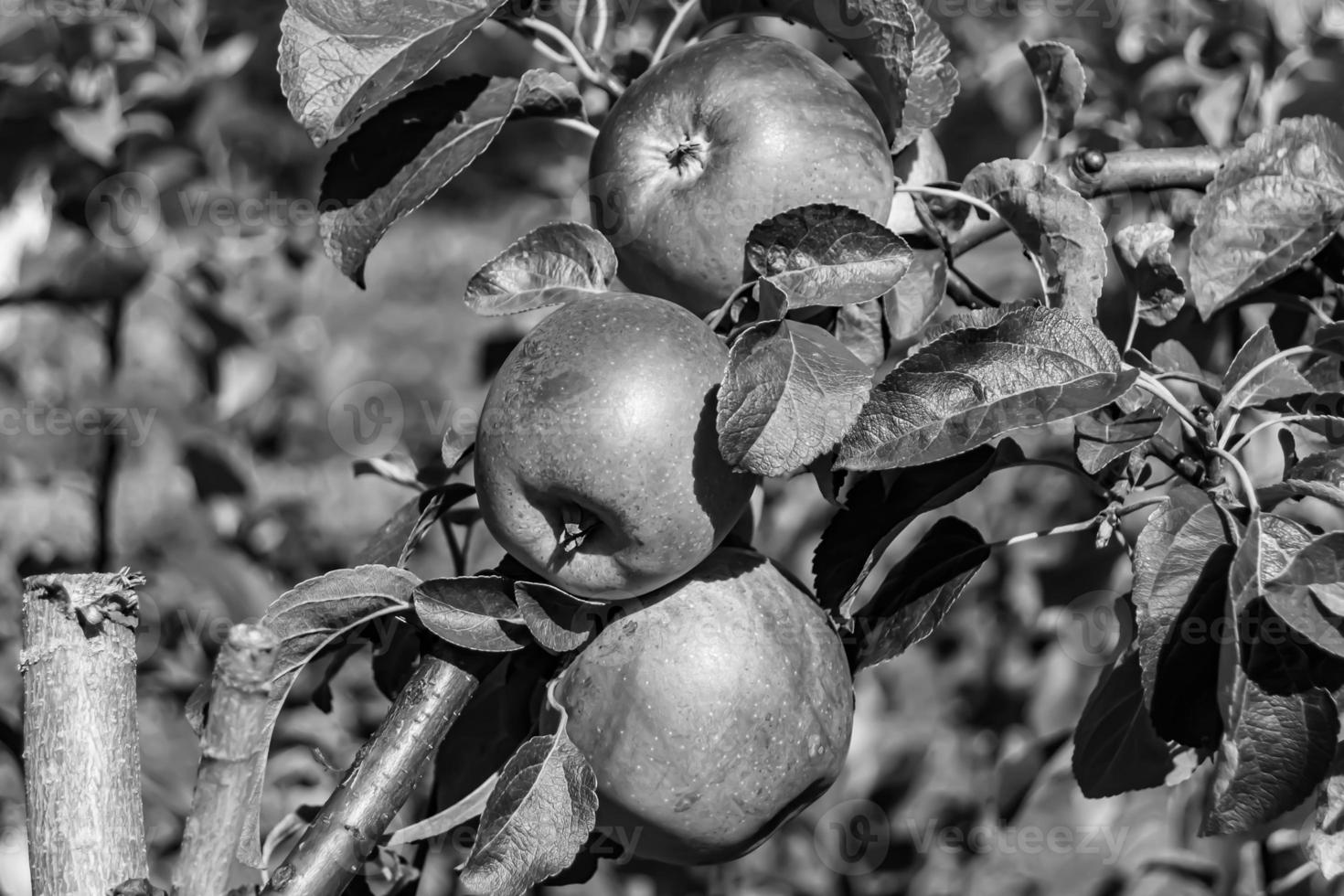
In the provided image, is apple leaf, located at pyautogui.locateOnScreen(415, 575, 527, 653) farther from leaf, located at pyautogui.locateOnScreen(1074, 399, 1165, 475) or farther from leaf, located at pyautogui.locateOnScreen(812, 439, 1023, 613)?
leaf, located at pyautogui.locateOnScreen(1074, 399, 1165, 475)

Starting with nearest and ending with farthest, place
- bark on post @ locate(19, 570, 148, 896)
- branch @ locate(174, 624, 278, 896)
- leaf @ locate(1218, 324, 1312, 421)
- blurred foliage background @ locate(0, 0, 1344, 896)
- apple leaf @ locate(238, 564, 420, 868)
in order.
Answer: branch @ locate(174, 624, 278, 896) → bark on post @ locate(19, 570, 148, 896) → apple leaf @ locate(238, 564, 420, 868) → leaf @ locate(1218, 324, 1312, 421) → blurred foliage background @ locate(0, 0, 1344, 896)

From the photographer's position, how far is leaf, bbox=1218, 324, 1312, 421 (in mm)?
1068

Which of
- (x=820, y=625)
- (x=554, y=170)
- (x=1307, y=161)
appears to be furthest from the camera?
(x=554, y=170)

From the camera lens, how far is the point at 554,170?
9.62ft

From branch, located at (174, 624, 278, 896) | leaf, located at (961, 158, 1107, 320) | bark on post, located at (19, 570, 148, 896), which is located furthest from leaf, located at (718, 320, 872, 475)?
bark on post, located at (19, 570, 148, 896)

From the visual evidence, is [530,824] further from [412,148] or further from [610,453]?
[412,148]

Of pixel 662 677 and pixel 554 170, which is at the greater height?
pixel 662 677

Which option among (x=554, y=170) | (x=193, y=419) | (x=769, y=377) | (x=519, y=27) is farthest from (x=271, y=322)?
(x=769, y=377)

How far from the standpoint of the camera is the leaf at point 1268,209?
1.16 metres

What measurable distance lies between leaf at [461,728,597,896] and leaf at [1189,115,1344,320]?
73cm

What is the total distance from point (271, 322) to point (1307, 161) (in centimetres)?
247

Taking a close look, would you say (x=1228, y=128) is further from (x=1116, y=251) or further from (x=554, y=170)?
(x=554, y=170)

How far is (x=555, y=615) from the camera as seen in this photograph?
39.0 inches

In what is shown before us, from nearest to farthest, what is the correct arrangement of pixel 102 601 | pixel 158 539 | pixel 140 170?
1. pixel 102 601
2. pixel 140 170
3. pixel 158 539
